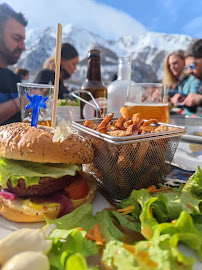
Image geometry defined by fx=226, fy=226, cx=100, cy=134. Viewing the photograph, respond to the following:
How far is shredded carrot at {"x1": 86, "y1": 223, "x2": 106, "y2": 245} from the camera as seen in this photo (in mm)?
679

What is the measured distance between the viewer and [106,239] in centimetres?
68

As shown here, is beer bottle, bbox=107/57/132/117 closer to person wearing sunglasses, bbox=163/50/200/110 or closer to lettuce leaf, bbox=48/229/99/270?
lettuce leaf, bbox=48/229/99/270

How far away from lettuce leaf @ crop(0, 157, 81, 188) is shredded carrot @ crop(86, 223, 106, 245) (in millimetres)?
268

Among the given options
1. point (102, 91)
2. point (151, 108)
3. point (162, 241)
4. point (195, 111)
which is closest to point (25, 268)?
point (162, 241)

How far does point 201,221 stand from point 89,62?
149 centimetres

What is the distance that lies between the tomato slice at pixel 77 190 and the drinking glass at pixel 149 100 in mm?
654

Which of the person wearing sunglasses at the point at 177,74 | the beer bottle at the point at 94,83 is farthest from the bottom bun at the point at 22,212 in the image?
the person wearing sunglasses at the point at 177,74

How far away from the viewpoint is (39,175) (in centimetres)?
91

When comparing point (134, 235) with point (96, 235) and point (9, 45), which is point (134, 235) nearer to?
point (96, 235)

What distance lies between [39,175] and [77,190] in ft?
0.60

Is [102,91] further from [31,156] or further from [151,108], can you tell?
[31,156]

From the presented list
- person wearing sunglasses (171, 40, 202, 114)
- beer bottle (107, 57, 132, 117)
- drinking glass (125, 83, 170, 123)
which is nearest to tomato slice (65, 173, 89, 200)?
drinking glass (125, 83, 170, 123)

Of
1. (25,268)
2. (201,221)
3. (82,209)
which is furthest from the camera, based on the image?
(82,209)

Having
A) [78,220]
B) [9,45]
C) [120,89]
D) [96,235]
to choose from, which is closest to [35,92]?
[120,89]
